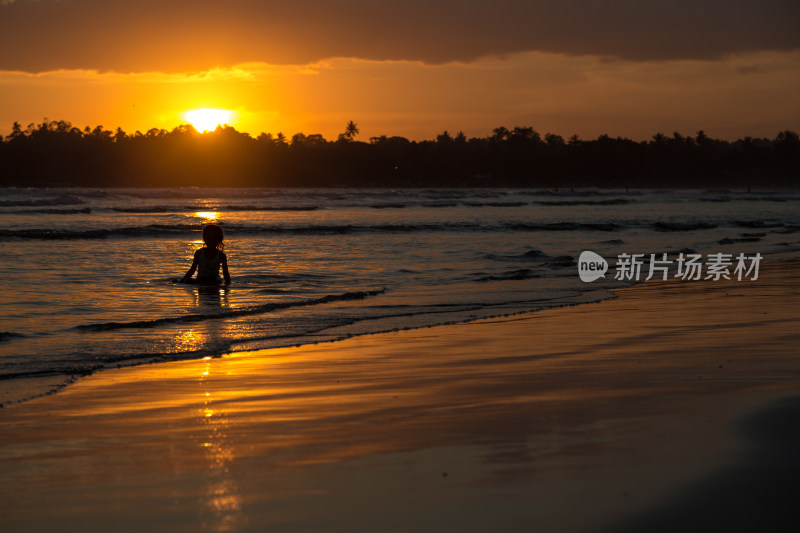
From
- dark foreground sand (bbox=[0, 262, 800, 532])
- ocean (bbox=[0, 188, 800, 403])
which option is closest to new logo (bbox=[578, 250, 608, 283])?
ocean (bbox=[0, 188, 800, 403])

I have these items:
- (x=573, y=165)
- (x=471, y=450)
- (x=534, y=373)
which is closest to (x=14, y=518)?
(x=471, y=450)

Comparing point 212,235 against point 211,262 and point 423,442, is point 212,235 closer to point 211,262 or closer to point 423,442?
point 211,262

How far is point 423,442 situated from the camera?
4.54m

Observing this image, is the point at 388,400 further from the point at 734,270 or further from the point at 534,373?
the point at 734,270

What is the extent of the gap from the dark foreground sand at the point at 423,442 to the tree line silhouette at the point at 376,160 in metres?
110

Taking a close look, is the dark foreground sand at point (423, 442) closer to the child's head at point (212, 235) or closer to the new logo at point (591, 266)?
the child's head at point (212, 235)

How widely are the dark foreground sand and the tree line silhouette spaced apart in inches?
4342

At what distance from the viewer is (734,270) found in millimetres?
15719

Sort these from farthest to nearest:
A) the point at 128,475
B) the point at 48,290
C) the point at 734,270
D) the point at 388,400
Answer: the point at 734,270
the point at 48,290
the point at 388,400
the point at 128,475

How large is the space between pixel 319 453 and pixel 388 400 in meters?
1.26

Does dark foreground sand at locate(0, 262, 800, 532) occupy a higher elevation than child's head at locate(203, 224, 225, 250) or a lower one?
lower

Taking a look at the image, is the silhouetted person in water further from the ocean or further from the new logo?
the new logo

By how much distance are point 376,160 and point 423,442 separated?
485ft

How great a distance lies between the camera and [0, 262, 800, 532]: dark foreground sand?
3.53m
